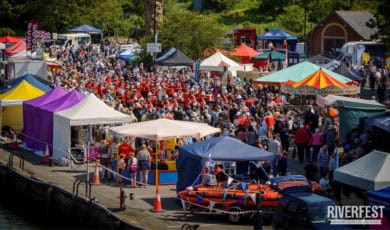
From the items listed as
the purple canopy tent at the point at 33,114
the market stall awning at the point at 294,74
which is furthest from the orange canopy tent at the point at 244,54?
the purple canopy tent at the point at 33,114

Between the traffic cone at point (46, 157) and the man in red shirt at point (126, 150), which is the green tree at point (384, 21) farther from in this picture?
the man in red shirt at point (126, 150)

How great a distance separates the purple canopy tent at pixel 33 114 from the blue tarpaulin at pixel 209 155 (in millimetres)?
10521

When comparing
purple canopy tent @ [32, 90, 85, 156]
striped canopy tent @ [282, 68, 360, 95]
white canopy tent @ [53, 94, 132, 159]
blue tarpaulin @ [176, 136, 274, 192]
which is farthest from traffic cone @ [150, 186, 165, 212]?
striped canopy tent @ [282, 68, 360, 95]

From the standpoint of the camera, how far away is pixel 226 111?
37.7 m

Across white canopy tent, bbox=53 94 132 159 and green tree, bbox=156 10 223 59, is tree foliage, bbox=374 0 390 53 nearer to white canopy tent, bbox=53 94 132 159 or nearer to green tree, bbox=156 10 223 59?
green tree, bbox=156 10 223 59

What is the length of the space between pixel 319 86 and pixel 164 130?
9942mm

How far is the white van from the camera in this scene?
251ft

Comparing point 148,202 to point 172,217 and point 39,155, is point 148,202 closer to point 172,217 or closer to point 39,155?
point 172,217

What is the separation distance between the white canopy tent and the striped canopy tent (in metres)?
7.88

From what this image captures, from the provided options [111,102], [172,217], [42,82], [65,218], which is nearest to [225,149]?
[172,217]

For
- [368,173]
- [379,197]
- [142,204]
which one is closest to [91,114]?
[142,204]

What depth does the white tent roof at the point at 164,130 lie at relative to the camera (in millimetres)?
28766

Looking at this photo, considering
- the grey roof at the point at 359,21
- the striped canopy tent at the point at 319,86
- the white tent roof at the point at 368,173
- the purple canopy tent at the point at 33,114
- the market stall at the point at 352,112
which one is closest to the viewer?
the white tent roof at the point at 368,173

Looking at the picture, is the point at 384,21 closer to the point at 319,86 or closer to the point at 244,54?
the point at 319,86
